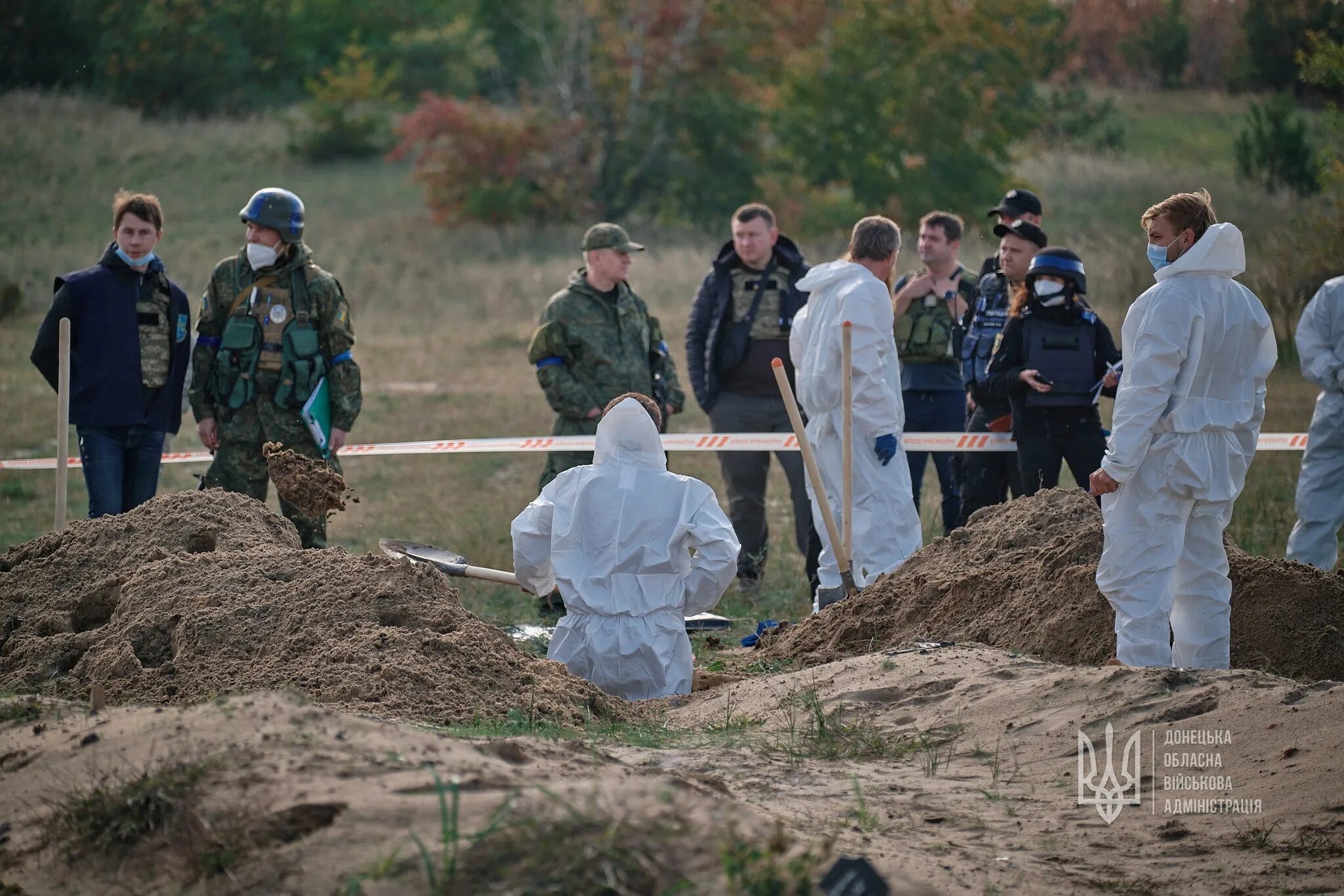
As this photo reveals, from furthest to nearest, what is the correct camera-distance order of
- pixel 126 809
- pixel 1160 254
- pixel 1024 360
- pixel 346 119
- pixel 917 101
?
pixel 346 119, pixel 917 101, pixel 1024 360, pixel 1160 254, pixel 126 809

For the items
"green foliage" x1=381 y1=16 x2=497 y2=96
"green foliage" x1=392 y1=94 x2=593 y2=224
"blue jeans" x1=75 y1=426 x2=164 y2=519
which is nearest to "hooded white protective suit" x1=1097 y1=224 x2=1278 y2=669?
Result: "blue jeans" x1=75 y1=426 x2=164 y2=519

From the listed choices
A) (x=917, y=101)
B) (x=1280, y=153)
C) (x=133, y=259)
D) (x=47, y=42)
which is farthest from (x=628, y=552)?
(x=47, y=42)

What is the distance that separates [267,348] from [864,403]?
3.43m

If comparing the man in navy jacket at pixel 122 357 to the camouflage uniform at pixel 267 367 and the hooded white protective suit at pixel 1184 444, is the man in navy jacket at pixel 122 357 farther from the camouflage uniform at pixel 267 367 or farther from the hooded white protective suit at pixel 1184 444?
the hooded white protective suit at pixel 1184 444

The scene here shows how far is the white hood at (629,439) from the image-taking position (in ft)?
23.5

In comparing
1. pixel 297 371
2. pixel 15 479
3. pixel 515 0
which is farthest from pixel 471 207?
pixel 297 371

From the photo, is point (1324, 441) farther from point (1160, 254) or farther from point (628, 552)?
point (628, 552)

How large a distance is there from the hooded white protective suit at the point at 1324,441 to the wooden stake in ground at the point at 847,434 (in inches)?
122

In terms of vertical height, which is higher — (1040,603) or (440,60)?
(440,60)

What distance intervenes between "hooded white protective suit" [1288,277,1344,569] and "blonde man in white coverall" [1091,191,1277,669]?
313 cm

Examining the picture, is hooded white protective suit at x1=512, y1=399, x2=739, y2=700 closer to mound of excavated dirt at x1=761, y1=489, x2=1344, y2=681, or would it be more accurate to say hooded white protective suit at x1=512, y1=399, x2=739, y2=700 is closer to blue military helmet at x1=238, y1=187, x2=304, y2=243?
mound of excavated dirt at x1=761, y1=489, x2=1344, y2=681

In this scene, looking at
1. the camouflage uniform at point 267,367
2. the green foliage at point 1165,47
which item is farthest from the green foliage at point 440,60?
the camouflage uniform at point 267,367

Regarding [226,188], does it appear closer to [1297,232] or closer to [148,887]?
[1297,232]

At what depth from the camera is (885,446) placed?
29.7ft
